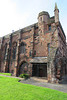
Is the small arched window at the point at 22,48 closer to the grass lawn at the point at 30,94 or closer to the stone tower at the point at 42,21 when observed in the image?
the stone tower at the point at 42,21

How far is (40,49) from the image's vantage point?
15602 mm

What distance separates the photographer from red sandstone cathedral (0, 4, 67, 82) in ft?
39.9

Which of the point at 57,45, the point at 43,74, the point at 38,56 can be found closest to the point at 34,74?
the point at 43,74

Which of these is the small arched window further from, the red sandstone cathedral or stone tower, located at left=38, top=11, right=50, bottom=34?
stone tower, located at left=38, top=11, right=50, bottom=34

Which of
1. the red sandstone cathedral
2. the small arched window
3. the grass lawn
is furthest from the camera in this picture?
the small arched window

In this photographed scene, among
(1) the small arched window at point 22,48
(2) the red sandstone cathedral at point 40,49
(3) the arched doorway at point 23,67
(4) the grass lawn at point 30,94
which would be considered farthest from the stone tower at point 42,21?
(4) the grass lawn at point 30,94

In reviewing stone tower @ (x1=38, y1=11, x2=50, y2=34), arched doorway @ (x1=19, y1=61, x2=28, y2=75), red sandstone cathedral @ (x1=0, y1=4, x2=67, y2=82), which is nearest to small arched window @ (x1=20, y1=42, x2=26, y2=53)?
red sandstone cathedral @ (x1=0, y1=4, x2=67, y2=82)

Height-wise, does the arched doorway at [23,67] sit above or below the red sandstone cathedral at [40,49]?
below

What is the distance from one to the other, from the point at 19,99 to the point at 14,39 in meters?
18.6

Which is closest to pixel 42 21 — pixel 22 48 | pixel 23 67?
pixel 22 48

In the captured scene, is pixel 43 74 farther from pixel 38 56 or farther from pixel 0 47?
pixel 0 47

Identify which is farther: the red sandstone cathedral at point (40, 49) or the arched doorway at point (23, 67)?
the arched doorway at point (23, 67)

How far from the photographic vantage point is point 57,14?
46.2 ft

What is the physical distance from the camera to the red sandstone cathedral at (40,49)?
12159 millimetres
